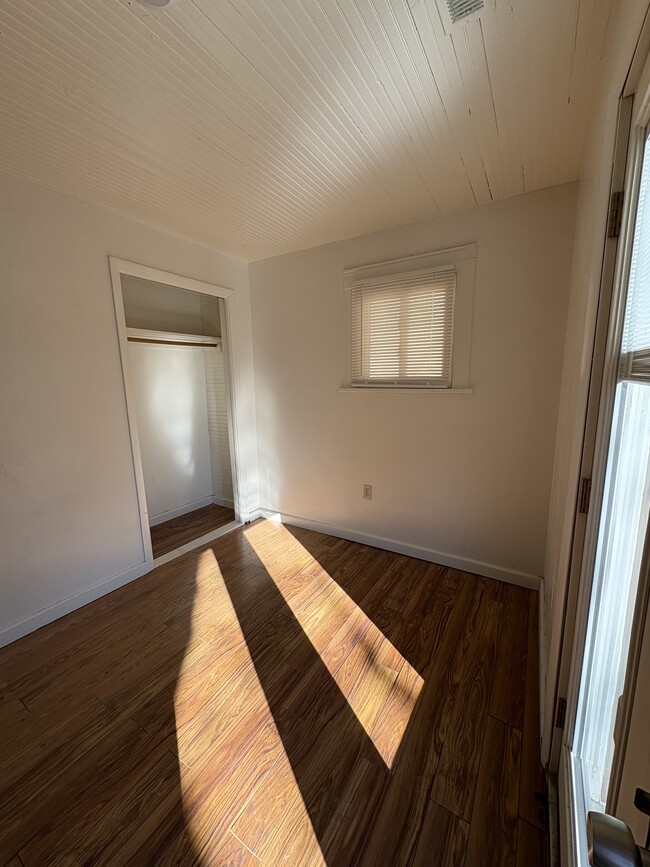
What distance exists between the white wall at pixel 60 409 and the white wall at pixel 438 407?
1261mm

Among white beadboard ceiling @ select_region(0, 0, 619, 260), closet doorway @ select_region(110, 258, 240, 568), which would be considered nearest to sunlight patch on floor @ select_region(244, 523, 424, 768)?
closet doorway @ select_region(110, 258, 240, 568)

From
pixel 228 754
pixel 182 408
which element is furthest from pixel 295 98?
pixel 182 408

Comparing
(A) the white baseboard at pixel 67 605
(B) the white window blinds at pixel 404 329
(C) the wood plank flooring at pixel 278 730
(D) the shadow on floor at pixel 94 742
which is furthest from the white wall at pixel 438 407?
(D) the shadow on floor at pixel 94 742

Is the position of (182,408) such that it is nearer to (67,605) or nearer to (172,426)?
(172,426)

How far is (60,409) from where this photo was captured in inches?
82.7

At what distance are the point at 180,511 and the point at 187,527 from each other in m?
0.39

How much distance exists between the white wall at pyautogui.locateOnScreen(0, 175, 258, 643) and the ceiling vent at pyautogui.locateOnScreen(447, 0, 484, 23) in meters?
2.14

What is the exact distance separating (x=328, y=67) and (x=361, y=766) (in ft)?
8.45

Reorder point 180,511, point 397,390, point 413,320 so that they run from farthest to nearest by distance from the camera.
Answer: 1. point 180,511
2. point 397,390
3. point 413,320

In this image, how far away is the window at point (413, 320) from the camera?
2.31 meters

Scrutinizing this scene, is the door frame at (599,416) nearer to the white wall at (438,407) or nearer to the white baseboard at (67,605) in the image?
the white wall at (438,407)

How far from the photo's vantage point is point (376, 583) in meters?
2.43

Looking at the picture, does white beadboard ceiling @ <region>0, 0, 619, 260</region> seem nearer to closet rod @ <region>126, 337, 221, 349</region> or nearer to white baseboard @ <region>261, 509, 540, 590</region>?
closet rod @ <region>126, 337, 221, 349</region>

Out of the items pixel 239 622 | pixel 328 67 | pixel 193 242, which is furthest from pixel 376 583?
pixel 193 242
